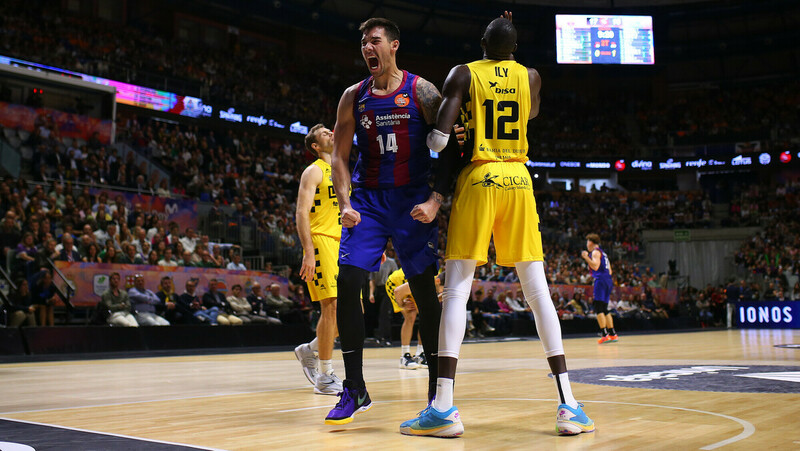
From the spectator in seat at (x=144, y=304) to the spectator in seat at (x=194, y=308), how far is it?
45 cm

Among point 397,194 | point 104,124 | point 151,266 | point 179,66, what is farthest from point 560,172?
point 397,194

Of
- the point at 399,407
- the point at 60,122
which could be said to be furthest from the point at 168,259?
the point at 399,407

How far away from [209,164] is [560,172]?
24610 mm

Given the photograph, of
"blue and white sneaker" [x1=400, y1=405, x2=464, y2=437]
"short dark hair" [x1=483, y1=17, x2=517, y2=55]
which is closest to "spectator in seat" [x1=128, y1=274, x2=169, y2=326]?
"blue and white sneaker" [x1=400, y1=405, x2=464, y2=437]

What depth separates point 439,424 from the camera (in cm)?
349

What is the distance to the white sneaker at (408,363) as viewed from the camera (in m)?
8.43

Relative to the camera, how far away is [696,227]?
37938 mm

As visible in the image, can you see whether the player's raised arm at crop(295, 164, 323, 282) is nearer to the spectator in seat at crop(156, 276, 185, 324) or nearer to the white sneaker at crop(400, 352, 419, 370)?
the white sneaker at crop(400, 352, 419, 370)

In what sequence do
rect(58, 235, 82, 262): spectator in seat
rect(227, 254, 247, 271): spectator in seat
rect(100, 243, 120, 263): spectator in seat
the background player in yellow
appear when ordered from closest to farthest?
the background player in yellow
rect(58, 235, 82, 262): spectator in seat
rect(100, 243, 120, 263): spectator in seat
rect(227, 254, 247, 271): spectator in seat

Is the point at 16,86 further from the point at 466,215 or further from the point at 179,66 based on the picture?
the point at 466,215

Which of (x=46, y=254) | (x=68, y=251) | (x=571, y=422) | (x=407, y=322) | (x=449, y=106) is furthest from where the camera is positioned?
(x=68, y=251)

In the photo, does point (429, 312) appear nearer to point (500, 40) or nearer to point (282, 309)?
point (500, 40)

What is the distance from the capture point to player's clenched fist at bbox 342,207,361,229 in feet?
13.1

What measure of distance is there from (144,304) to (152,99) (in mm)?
15225
